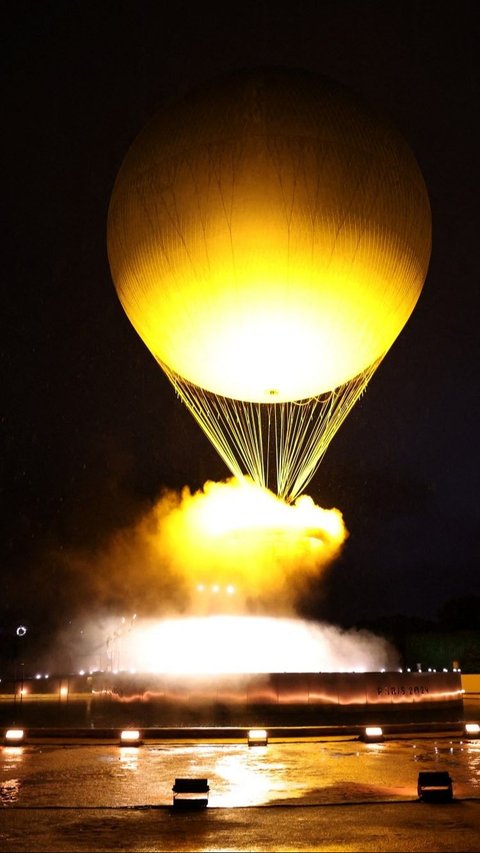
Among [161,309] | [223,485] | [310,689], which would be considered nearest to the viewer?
[161,309]

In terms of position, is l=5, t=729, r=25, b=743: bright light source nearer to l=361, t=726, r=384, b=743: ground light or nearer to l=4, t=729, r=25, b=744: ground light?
l=4, t=729, r=25, b=744: ground light

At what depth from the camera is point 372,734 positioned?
17.7 metres

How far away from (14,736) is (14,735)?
23 mm

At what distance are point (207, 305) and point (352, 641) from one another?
34094 mm

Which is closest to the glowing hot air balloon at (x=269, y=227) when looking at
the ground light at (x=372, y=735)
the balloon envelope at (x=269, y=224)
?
the balloon envelope at (x=269, y=224)

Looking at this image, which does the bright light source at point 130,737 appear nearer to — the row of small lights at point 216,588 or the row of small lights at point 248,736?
the row of small lights at point 248,736

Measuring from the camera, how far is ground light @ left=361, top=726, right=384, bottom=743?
1769 centimetres

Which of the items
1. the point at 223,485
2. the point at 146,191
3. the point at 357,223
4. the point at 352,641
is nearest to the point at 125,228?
the point at 146,191

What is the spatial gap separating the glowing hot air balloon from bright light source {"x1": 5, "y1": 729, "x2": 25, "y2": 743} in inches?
371

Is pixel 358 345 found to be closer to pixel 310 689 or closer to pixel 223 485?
pixel 310 689

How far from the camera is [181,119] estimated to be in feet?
50.1

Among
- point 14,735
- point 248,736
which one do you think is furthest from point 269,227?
point 14,735

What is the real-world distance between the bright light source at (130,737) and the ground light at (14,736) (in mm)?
2424

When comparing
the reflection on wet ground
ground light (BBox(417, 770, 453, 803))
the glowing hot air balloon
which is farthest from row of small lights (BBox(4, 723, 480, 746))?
the glowing hot air balloon
